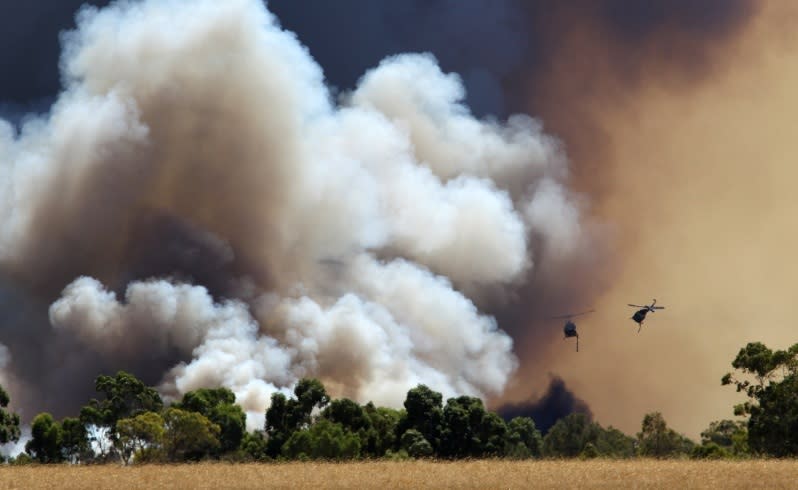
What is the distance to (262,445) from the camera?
124 metres

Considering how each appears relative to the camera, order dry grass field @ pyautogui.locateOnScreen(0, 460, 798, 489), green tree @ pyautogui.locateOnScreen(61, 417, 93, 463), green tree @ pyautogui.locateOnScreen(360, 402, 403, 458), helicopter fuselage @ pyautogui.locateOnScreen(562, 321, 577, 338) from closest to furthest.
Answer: dry grass field @ pyautogui.locateOnScreen(0, 460, 798, 489) → helicopter fuselage @ pyautogui.locateOnScreen(562, 321, 577, 338) → green tree @ pyautogui.locateOnScreen(360, 402, 403, 458) → green tree @ pyautogui.locateOnScreen(61, 417, 93, 463)

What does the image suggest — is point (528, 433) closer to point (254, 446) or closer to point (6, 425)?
point (254, 446)

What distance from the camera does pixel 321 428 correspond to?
110250 millimetres

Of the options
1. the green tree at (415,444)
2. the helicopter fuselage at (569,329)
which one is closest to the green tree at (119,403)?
the green tree at (415,444)

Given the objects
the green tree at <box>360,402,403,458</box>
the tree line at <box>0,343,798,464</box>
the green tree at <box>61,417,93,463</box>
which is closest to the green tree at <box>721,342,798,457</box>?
the tree line at <box>0,343,798,464</box>

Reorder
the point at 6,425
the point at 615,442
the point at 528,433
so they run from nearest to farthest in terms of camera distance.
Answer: the point at 6,425
the point at 528,433
the point at 615,442

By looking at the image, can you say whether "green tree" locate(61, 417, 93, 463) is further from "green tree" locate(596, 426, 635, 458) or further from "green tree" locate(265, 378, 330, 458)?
"green tree" locate(596, 426, 635, 458)

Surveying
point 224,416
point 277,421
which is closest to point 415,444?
point 277,421

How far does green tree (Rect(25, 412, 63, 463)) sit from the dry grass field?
73716mm

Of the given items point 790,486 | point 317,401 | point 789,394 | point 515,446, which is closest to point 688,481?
point 790,486

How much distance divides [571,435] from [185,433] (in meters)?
86.1

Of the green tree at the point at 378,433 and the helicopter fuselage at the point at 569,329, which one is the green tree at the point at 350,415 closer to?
the green tree at the point at 378,433

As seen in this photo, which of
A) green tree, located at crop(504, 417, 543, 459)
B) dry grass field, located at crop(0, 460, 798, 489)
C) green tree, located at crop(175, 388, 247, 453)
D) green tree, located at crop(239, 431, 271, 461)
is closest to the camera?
dry grass field, located at crop(0, 460, 798, 489)

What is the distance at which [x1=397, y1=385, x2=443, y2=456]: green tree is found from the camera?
113000 millimetres
